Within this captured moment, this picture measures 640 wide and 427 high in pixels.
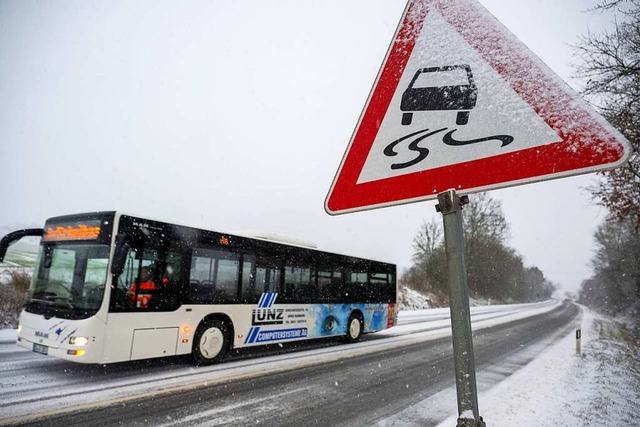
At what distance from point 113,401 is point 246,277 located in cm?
428

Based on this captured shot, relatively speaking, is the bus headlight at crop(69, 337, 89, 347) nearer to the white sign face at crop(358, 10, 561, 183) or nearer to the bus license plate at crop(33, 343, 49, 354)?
the bus license plate at crop(33, 343, 49, 354)

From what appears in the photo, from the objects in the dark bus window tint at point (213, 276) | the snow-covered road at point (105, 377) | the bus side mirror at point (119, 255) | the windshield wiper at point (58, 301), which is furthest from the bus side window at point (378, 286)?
the windshield wiper at point (58, 301)

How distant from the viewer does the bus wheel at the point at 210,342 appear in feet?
26.6

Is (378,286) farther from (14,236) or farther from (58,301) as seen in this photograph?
(14,236)

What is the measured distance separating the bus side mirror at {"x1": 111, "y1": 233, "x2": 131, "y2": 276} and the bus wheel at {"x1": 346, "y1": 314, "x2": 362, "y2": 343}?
8.46m

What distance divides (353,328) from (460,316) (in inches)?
490

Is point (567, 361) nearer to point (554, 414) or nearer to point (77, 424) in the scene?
point (554, 414)

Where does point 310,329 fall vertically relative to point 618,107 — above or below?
below

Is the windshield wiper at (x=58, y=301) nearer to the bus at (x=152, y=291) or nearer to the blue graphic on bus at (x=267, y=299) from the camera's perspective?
the bus at (x=152, y=291)

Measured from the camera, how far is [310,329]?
36.5 feet

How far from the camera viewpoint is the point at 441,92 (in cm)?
150

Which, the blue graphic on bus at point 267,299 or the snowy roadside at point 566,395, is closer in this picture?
the snowy roadside at point 566,395

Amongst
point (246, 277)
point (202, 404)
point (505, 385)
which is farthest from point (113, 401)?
point (505, 385)

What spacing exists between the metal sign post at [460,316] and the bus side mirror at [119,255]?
6735 mm
